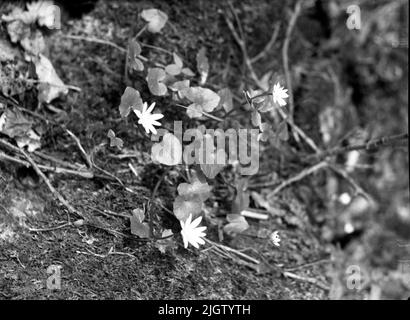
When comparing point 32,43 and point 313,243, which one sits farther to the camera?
point 313,243

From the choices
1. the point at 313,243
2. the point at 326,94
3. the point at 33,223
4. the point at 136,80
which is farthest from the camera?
the point at 326,94

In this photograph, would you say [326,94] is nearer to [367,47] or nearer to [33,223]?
[367,47]

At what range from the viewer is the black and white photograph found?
58.7 inches

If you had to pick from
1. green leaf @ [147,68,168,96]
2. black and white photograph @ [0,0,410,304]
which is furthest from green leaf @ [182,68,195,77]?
green leaf @ [147,68,168,96]

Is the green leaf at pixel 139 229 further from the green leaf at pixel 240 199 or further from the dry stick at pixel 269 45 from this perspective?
the dry stick at pixel 269 45

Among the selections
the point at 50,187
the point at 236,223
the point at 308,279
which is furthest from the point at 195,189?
the point at 308,279

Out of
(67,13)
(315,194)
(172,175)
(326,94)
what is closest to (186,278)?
(172,175)

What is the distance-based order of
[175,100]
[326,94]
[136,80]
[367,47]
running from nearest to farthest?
[175,100] < [136,80] < [326,94] < [367,47]

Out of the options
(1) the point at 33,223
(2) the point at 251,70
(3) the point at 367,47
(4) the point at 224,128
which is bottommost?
(1) the point at 33,223

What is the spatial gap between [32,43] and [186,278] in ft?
2.94

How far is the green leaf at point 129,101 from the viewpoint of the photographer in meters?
1.59

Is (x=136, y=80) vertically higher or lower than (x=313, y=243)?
higher

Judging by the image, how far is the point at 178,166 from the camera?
1676 mm

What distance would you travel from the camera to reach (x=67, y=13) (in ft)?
6.36
